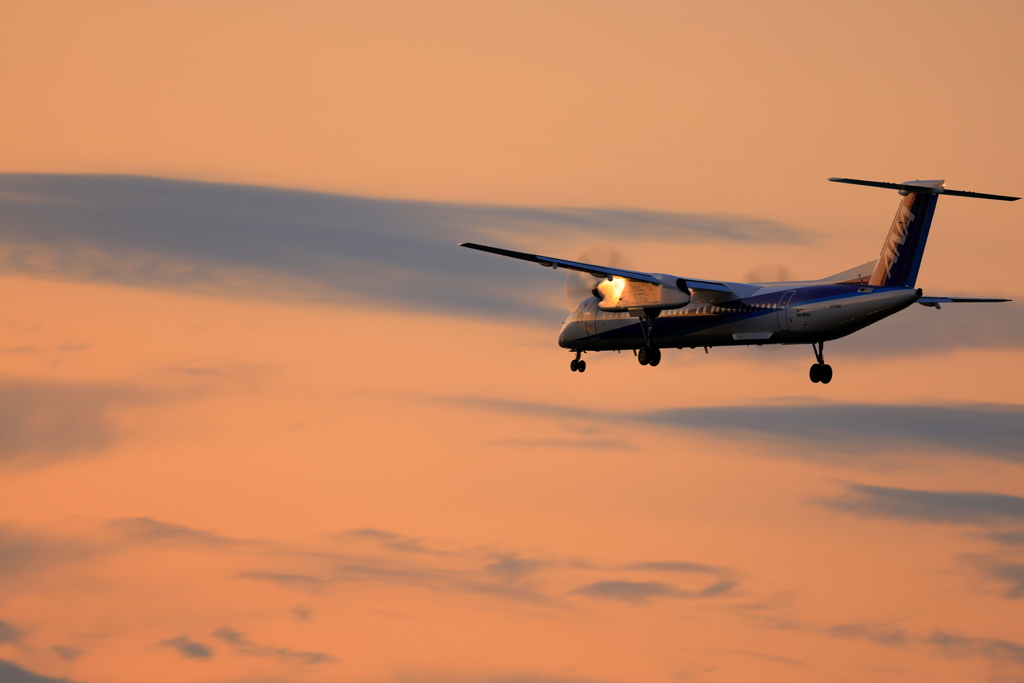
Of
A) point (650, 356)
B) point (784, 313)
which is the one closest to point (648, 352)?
point (650, 356)

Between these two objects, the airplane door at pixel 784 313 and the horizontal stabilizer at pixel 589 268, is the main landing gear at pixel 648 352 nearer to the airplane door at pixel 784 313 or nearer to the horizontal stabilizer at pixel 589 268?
the horizontal stabilizer at pixel 589 268

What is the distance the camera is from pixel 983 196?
57719 millimetres

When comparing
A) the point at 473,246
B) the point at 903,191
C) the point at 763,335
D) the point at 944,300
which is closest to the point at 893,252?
the point at 903,191

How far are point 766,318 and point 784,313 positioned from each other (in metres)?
0.94

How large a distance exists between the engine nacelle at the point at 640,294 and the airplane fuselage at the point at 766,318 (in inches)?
42.2

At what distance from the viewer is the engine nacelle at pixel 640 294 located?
6309 cm

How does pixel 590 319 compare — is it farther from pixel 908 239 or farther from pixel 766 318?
pixel 908 239

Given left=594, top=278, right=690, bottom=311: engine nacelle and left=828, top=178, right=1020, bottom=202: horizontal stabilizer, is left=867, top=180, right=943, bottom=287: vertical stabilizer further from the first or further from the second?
left=594, top=278, right=690, bottom=311: engine nacelle

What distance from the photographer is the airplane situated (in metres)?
58.8

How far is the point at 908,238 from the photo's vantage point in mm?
58875

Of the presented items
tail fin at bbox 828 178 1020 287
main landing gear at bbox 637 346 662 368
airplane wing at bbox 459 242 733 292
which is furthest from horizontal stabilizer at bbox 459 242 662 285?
tail fin at bbox 828 178 1020 287

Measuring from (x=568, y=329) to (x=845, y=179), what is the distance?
69.5 feet

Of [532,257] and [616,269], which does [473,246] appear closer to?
[532,257]

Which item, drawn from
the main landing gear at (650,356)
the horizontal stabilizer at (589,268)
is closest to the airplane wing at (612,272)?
the horizontal stabilizer at (589,268)
